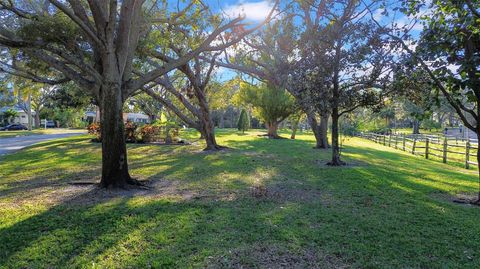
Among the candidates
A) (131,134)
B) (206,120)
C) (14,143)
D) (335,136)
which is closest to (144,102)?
(131,134)

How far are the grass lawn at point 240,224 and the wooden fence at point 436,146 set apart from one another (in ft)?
21.9

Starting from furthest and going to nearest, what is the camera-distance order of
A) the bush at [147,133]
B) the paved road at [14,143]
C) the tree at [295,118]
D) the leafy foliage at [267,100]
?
1. the leafy foliage at [267,100]
2. the tree at [295,118]
3. the bush at [147,133]
4. the paved road at [14,143]

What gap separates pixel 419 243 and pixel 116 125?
235 inches

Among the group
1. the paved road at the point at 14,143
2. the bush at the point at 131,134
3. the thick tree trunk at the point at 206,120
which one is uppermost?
the thick tree trunk at the point at 206,120

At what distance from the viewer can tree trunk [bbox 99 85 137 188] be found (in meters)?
7.35

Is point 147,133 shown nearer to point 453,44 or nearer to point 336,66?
point 336,66

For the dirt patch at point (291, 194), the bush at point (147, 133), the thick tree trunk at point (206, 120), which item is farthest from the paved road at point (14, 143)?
the dirt patch at point (291, 194)

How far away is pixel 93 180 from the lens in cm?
893

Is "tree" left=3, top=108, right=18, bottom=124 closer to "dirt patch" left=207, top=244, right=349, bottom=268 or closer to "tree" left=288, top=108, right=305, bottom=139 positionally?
"tree" left=288, top=108, right=305, bottom=139

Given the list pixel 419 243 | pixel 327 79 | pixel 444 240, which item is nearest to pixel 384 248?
pixel 419 243

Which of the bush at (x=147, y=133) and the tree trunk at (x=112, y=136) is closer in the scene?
the tree trunk at (x=112, y=136)

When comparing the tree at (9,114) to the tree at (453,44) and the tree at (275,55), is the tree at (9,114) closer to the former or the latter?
the tree at (275,55)

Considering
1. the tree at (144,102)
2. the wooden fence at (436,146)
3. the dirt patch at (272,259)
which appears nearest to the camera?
the dirt patch at (272,259)

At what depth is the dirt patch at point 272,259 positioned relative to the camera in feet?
12.8
